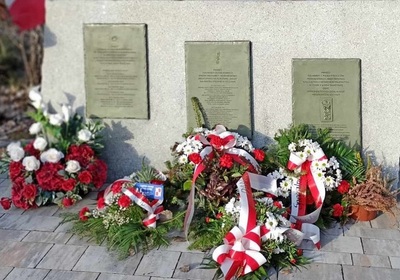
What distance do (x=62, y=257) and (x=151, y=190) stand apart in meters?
0.86

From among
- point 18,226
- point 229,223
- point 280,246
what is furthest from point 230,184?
point 18,226

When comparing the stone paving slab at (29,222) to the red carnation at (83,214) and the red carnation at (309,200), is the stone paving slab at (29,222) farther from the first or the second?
the red carnation at (309,200)

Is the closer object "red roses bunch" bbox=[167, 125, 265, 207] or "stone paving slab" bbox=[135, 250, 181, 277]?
"stone paving slab" bbox=[135, 250, 181, 277]

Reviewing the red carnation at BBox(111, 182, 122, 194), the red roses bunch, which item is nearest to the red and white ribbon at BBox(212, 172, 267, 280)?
the red roses bunch

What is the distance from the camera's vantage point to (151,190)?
4910 millimetres

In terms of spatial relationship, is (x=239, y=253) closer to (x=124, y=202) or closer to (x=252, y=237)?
(x=252, y=237)

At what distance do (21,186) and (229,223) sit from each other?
177cm

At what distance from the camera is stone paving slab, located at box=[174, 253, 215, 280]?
4.08 m

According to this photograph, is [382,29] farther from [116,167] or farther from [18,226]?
[18,226]

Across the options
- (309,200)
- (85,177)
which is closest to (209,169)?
(309,200)

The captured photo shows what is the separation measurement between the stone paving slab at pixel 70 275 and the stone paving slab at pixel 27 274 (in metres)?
0.05

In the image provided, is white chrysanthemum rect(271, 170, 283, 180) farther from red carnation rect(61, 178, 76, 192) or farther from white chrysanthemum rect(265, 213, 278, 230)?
red carnation rect(61, 178, 76, 192)

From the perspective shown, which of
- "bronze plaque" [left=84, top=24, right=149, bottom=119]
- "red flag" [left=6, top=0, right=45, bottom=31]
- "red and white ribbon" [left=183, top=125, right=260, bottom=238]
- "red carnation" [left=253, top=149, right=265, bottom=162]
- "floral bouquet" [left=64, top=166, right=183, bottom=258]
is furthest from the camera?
"red flag" [left=6, top=0, right=45, bottom=31]

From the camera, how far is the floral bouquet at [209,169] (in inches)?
183
